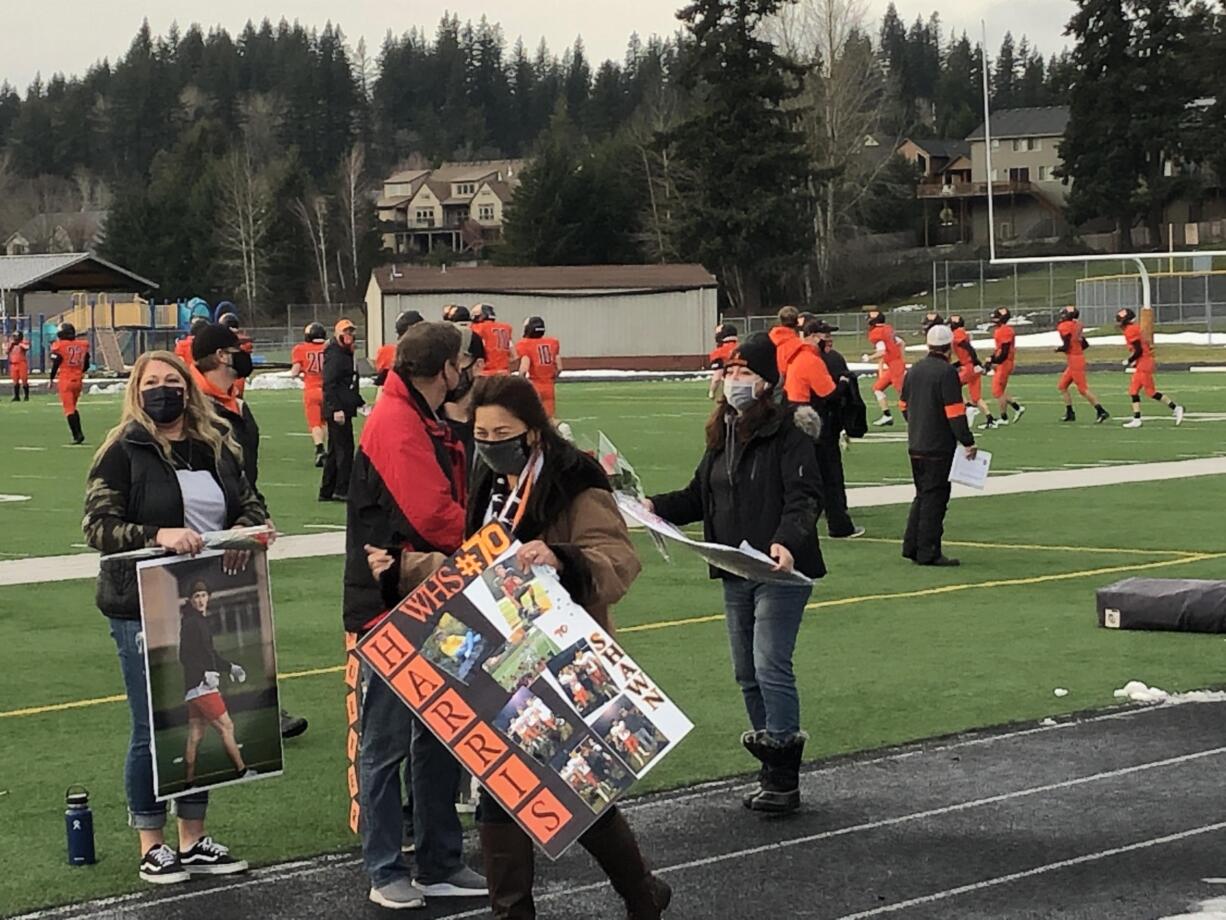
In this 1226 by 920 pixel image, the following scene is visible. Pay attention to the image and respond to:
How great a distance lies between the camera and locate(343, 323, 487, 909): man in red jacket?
6492 millimetres

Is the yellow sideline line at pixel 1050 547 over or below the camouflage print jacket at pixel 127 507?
below

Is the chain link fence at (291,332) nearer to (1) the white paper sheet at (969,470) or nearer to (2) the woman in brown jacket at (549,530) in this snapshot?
(1) the white paper sheet at (969,470)

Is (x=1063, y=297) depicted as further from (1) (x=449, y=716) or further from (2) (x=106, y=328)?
(1) (x=449, y=716)

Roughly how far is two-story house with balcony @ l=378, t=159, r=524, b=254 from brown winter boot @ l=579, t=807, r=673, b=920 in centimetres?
15700

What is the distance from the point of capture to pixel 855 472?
945 inches

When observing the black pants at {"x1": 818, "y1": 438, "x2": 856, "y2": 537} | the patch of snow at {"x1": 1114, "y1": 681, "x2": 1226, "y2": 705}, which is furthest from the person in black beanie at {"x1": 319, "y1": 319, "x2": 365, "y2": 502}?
the patch of snow at {"x1": 1114, "y1": 681, "x2": 1226, "y2": 705}

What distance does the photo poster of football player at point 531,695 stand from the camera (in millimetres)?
5625

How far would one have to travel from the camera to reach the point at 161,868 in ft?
23.3

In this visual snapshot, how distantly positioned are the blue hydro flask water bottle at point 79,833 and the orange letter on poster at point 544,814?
2.35 meters

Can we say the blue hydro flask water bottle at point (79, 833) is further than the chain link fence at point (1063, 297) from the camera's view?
No

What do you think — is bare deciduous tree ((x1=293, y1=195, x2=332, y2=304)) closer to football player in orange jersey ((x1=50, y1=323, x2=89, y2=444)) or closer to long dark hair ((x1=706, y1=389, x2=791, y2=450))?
football player in orange jersey ((x1=50, y1=323, x2=89, y2=444))

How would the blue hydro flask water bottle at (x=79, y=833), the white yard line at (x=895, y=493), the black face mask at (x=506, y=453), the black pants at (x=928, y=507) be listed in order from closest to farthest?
the black face mask at (x=506, y=453), the blue hydro flask water bottle at (x=79, y=833), the black pants at (x=928, y=507), the white yard line at (x=895, y=493)

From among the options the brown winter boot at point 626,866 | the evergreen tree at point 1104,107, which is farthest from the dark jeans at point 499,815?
the evergreen tree at point 1104,107

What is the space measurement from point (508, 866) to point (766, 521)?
7.58 ft
